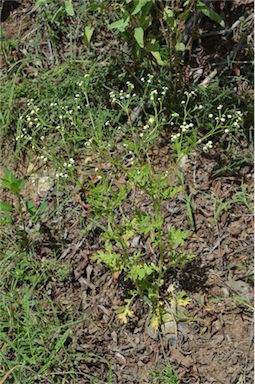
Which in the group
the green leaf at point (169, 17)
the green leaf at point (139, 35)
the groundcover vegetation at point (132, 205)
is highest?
the green leaf at point (169, 17)

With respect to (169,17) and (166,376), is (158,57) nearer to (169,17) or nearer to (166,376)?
(169,17)

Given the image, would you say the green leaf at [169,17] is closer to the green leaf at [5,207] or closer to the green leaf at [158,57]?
the green leaf at [158,57]

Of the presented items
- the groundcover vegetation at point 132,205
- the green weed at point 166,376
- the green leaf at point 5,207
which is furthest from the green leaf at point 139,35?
the green weed at point 166,376

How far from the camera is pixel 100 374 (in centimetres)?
270

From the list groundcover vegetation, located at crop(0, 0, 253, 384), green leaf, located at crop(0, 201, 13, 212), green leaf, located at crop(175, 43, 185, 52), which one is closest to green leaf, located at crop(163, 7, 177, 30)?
groundcover vegetation, located at crop(0, 0, 253, 384)

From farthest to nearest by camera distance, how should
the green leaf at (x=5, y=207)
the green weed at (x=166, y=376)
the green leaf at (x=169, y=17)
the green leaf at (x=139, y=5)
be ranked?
the green leaf at (x=5, y=207) → the green leaf at (x=169, y=17) → the green leaf at (x=139, y=5) → the green weed at (x=166, y=376)

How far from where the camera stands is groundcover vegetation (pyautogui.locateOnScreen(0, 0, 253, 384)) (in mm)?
2668

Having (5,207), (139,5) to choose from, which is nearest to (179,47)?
(139,5)

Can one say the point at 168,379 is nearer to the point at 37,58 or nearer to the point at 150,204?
the point at 150,204

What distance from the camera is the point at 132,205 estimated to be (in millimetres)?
3010

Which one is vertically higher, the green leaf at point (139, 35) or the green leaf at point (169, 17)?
the green leaf at point (169, 17)

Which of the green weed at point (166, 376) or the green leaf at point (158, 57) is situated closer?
the green weed at point (166, 376)

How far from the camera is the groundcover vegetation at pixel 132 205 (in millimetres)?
2668

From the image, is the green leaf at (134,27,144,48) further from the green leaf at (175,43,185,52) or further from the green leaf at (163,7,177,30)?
the green leaf at (175,43,185,52)
